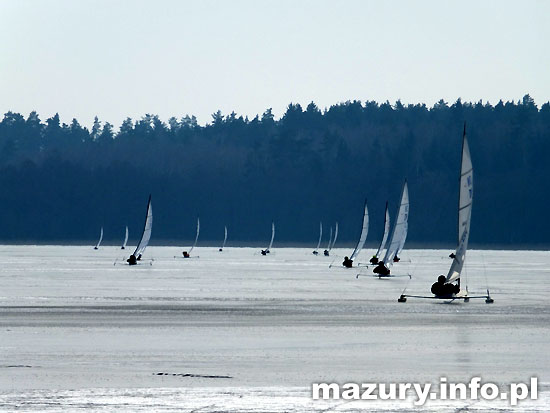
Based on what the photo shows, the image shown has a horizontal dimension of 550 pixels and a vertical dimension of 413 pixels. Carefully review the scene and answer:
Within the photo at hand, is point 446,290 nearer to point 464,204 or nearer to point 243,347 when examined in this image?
point 464,204

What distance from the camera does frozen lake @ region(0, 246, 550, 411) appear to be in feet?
88.9

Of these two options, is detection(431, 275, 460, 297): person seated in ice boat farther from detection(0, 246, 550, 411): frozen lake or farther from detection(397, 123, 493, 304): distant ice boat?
detection(0, 246, 550, 411): frozen lake

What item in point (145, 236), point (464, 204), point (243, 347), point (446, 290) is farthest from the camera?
point (145, 236)

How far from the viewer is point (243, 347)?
3803 cm

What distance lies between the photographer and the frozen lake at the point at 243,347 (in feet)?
88.9

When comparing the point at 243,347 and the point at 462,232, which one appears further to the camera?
the point at 462,232

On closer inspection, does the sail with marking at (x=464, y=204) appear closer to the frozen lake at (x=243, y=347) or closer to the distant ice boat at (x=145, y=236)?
the frozen lake at (x=243, y=347)

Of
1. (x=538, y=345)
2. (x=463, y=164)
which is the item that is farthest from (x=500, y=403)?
(x=463, y=164)

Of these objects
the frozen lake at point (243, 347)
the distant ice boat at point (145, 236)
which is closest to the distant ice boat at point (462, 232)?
the frozen lake at point (243, 347)

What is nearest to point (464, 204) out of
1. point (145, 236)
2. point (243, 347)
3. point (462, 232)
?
point (462, 232)

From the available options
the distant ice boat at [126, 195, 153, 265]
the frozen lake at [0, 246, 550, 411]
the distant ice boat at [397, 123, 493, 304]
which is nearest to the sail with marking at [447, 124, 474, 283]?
the distant ice boat at [397, 123, 493, 304]

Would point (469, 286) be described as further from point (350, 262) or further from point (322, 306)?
point (350, 262)

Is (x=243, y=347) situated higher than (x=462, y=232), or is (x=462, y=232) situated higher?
(x=462, y=232)

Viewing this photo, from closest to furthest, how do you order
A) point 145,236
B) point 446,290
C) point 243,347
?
1. point 243,347
2. point 446,290
3. point 145,236
